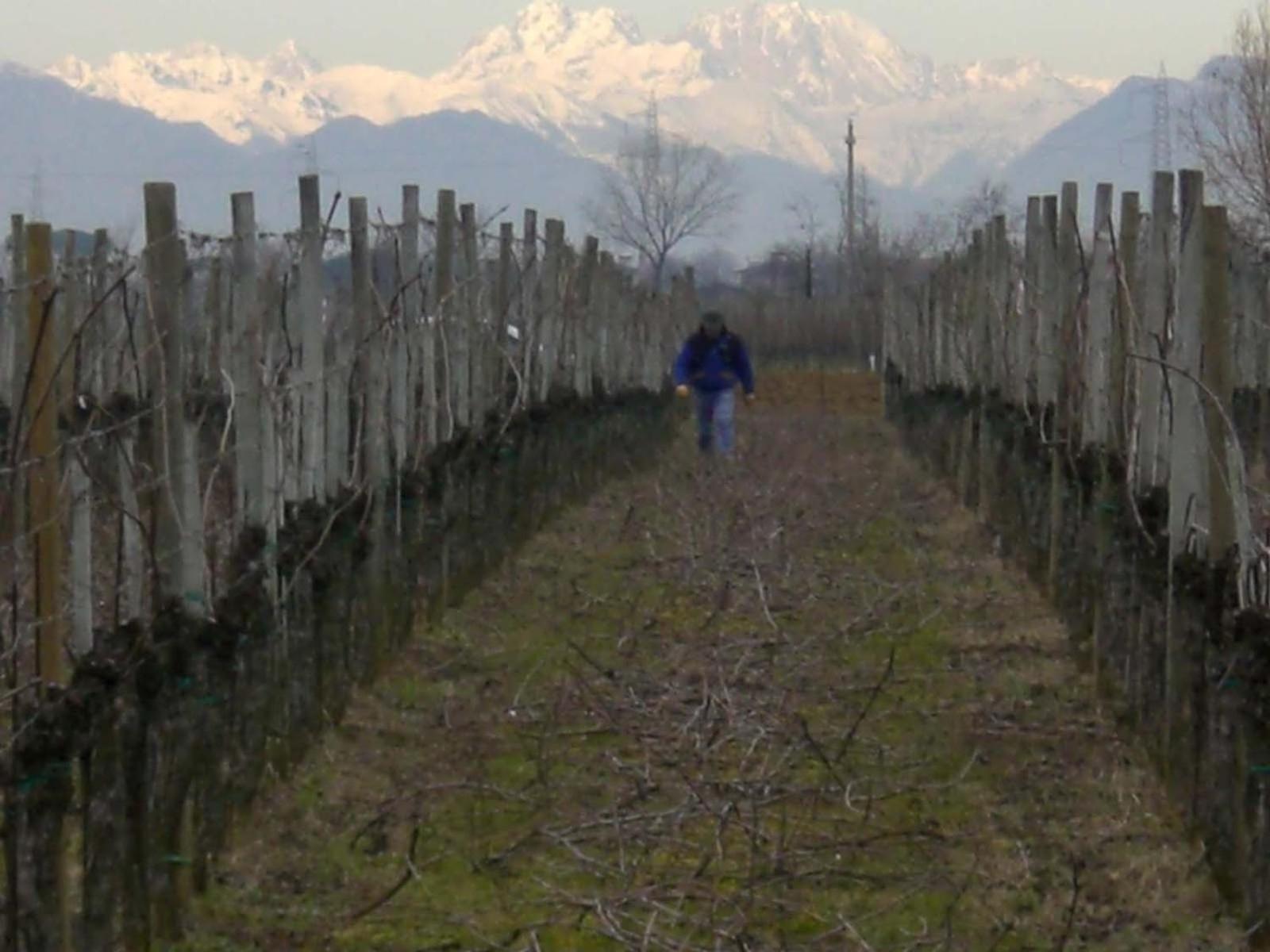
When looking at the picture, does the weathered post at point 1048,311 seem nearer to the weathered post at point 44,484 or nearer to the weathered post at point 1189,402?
the weathered post at point 1189,402

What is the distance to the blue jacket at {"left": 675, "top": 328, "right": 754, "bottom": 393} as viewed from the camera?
19.5 m

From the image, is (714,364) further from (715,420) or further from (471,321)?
(471,321)

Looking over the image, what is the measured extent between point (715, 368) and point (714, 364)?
4 centimetres

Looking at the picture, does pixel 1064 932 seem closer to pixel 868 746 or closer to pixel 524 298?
pixel 868 746

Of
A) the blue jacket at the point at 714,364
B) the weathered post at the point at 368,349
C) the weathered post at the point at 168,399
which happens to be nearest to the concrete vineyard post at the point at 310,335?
the weathered post at the point at 368,349

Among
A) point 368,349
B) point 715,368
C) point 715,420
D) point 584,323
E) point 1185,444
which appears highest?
point 368,349

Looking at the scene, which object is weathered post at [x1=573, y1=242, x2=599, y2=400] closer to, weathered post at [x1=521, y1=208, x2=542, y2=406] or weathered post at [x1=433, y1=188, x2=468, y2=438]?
weathered post at [x1=521, y1=208, x2=542, y2=406]

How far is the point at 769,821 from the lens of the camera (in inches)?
277

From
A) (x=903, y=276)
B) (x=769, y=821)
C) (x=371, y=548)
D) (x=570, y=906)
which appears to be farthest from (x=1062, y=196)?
(x=903, y=276)

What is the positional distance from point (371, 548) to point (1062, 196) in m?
4.34

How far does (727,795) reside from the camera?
707 cm

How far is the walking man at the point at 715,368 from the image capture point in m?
19.5

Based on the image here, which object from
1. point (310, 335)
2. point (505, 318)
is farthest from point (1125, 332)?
point (505, 318)

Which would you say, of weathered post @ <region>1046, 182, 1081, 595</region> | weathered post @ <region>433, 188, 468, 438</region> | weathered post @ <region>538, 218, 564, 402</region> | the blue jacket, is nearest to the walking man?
the blue jacket
